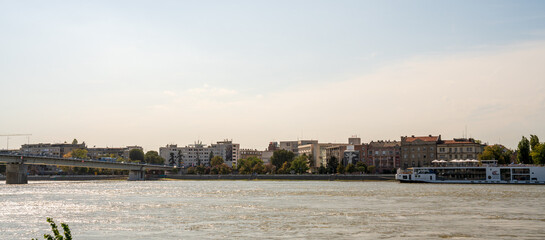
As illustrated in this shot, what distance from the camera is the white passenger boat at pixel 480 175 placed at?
15711 cm

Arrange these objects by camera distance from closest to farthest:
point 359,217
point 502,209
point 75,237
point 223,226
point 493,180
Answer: point 75,237 < point 223,226 < point 359,217 < point 502,209 < point 493,180

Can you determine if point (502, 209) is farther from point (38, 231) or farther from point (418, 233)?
point (38, 231)

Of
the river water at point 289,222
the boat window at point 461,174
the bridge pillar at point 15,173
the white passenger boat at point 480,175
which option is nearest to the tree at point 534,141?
the white passenger boat at point 480,175

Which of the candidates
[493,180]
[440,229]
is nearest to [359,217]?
[440,229]

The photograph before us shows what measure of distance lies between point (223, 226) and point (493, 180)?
129852 millimetres

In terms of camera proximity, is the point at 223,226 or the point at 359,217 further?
the point at 359,217

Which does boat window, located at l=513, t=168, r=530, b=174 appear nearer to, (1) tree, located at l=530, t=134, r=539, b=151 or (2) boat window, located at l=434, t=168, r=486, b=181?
(2) boat window, located at l=434, t=168, r=486, b=181

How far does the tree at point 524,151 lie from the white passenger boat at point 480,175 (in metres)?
22.5

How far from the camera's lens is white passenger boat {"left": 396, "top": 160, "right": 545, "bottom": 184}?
15711cm

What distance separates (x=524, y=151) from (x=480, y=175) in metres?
28.8

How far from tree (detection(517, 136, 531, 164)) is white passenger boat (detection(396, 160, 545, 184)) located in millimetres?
22474

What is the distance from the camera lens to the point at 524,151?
18675cm

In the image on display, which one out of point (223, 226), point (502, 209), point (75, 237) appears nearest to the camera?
point (75, 237)

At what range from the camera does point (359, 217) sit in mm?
57594
